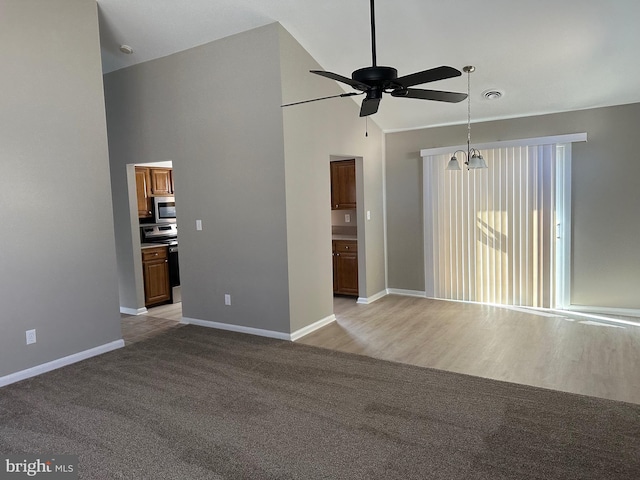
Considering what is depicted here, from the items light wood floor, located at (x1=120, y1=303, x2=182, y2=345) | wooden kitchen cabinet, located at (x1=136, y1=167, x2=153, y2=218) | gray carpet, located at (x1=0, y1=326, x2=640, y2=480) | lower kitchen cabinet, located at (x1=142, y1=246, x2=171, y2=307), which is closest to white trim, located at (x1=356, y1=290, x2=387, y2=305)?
gray carpet, located at (x1=0, y1=326, x2=640, y2=480)

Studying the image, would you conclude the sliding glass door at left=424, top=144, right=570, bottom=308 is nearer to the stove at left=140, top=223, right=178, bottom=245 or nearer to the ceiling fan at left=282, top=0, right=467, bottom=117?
the ceiling fan at left=282, top=0, right=467, bottom=117

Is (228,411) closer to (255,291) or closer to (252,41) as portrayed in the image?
(255,291)

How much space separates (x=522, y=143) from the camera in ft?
17.7

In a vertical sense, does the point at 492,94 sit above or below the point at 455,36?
below

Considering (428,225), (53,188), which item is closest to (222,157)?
(53,188)

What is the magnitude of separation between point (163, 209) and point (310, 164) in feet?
9.31

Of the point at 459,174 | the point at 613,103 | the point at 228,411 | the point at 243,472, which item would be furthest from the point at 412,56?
the point at 243,472

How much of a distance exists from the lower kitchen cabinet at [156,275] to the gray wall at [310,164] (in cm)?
243

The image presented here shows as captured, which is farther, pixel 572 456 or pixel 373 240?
pixel 373 240

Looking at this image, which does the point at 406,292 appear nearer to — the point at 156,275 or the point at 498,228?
the point at 498,228

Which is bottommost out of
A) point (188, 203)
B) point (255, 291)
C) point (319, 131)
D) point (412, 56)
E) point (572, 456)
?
point (572, 456)

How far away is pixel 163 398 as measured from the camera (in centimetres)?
321

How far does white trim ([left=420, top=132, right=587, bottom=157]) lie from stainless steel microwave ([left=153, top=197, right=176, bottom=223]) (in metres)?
3.69

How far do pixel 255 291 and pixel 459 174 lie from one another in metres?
3.10
